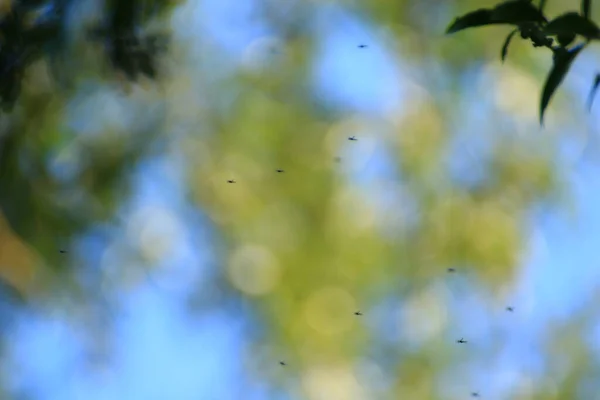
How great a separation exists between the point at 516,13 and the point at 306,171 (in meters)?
0.73

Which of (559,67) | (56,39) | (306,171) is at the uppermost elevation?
(559,67)

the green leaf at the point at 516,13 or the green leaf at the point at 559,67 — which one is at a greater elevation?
the green leaf at the point at 516,13

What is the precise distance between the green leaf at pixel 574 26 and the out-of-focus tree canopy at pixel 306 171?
711mm

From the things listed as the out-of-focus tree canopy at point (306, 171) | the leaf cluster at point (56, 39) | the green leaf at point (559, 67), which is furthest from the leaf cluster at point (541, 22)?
the leaf cluster at point (56, 39)

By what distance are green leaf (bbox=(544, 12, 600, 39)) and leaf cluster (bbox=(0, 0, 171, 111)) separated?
0.94 metres

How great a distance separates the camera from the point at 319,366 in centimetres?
130

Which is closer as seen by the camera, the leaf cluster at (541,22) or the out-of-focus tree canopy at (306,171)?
the leaf cluster at (541,22)

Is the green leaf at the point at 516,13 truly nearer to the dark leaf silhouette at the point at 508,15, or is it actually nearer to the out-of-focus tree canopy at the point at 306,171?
the dark leaf silhouette at the point at 508,15

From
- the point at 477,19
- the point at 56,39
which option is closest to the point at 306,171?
the point at 56,39

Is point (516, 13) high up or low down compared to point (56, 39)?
up

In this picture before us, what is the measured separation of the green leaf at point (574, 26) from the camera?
2.06 feet

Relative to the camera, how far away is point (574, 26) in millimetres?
640

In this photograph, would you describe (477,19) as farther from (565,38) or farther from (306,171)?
(306,171)

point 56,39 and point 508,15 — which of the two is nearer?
point 508,15
